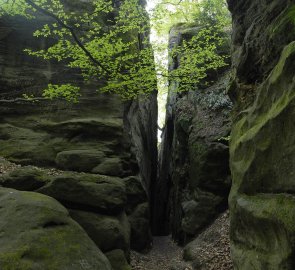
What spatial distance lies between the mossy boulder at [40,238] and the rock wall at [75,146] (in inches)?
79.3

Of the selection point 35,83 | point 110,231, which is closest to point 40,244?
point 110,231

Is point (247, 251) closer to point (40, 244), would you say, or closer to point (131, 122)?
point (40, 244)

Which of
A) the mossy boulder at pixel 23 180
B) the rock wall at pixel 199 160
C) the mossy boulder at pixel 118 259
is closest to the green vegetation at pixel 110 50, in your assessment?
the rock wall at pixel 199 160

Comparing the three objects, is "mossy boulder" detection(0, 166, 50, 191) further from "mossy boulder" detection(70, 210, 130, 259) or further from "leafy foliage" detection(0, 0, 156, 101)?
"leafy foliage" detection(0, 0, 156, 101)

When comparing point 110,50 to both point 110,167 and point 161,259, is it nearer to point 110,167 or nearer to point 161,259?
point 110,167

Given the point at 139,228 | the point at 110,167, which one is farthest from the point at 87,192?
the point at 139,228

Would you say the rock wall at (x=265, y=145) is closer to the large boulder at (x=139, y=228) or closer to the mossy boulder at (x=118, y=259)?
the mossy boulder at (x=118, y=259)

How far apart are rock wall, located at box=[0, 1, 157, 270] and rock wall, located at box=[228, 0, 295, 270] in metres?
4.73

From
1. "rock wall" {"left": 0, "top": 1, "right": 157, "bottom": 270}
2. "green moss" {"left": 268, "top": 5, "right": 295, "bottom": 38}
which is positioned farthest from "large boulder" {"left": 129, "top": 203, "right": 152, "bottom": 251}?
"green moss" {"left": 268, "top": 5, "right": 295, "bottom": 38}

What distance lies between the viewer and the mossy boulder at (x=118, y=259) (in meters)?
10.5

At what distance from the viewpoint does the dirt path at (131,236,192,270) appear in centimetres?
1288

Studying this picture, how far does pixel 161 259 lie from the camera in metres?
15.1

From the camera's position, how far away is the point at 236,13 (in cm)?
1123

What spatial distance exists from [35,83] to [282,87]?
13.1 m
